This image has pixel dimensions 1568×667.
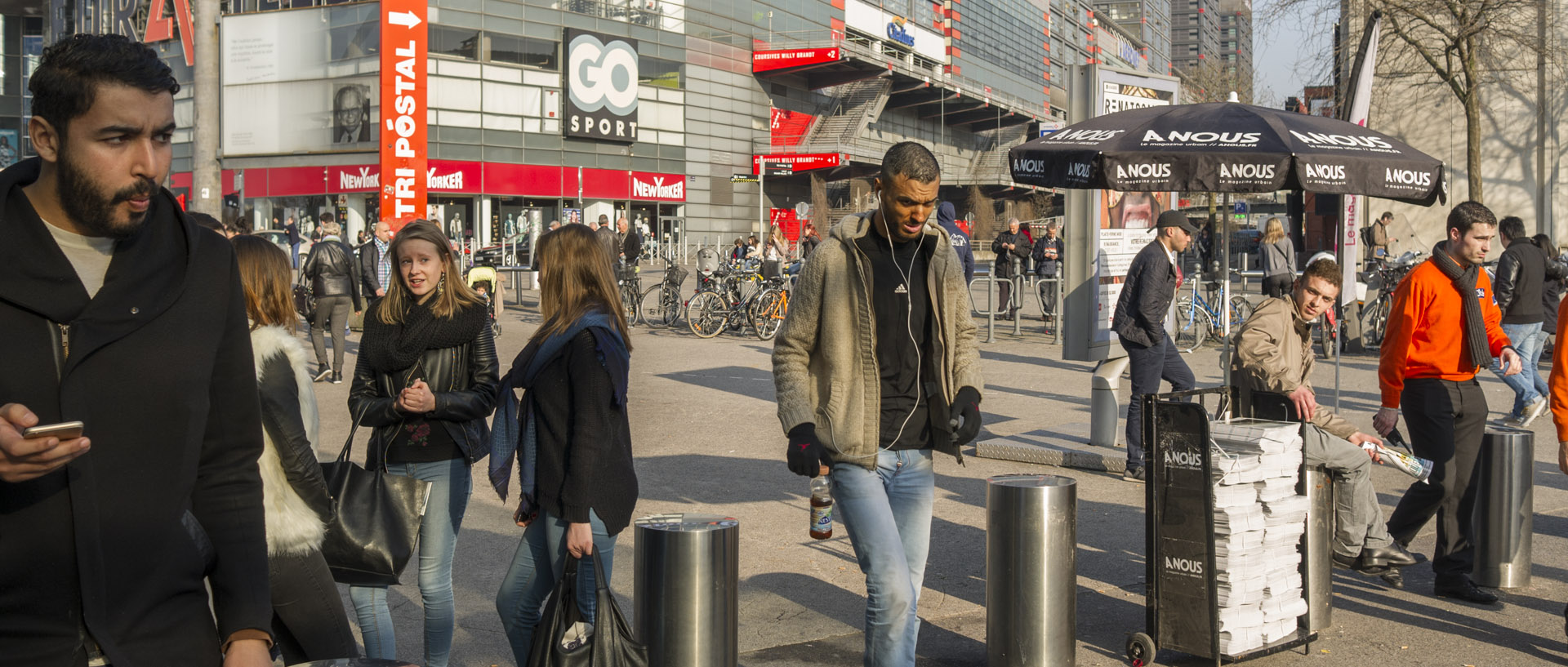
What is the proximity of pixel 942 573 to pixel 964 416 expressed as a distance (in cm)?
237

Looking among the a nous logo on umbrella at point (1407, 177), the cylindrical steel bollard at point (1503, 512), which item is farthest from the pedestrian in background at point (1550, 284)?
the cylindrical steel bollard at point (1503, 512)

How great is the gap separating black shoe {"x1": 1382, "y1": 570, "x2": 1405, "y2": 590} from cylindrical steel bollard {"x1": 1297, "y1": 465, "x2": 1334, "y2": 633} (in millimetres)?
836

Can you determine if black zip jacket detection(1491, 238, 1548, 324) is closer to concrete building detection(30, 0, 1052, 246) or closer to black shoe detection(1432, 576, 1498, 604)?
black shoe detection(1432, 576, 1498, 604)

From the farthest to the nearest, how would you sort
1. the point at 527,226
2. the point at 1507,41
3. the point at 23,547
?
the point at 527,226, the point at 1507,41, the point at 23,547

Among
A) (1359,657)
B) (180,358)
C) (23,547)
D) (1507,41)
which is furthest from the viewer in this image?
(1507,41)

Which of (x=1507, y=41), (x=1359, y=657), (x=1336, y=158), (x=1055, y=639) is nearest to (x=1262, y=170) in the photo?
(x=1336, y=158)

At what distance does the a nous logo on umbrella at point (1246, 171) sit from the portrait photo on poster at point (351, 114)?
40.4 meters

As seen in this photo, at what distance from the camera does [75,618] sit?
179cm

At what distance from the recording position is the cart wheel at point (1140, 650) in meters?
4.75

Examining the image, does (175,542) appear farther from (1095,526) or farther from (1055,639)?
(1095,526)

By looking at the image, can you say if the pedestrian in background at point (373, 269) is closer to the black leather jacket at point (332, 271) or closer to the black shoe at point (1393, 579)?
the black leather jacket at point (332, 271)

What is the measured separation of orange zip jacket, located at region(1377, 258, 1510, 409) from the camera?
19.5 ft

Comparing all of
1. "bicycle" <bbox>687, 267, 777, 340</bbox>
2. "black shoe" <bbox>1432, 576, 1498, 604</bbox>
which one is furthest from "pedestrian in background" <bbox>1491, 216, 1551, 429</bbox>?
"bicycle" <bbox>687, 267, 777, 340</bbox>

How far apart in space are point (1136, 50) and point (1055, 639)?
137733mm
